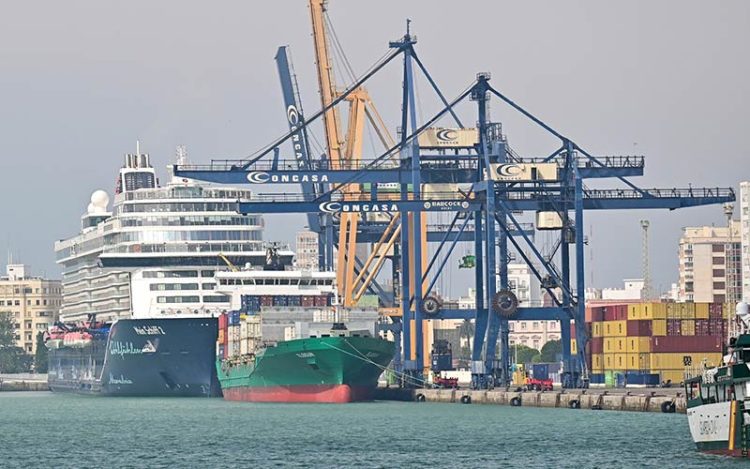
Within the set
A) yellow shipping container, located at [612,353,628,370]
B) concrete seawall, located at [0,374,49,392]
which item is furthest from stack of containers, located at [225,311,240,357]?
concrete seawall, located at [0,374,49,392]

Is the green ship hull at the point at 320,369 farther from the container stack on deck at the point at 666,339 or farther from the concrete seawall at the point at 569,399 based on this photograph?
the container stack on deck at the point at 666,339

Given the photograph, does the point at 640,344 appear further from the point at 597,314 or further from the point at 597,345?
the point at 597,314

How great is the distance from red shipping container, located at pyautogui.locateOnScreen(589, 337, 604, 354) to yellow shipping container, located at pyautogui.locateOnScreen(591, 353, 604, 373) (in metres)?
0.22

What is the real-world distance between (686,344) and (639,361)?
2.56 metres

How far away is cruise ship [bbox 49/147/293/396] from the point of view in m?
108

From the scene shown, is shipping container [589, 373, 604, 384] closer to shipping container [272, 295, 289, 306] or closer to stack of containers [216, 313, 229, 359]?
shipping container [272, 295, 289, 306]

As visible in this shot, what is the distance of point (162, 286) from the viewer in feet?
364

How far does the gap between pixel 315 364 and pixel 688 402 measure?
4004cm

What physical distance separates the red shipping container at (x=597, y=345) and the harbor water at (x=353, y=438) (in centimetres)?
1176

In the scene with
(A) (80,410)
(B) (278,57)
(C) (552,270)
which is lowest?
(A) (80,410)

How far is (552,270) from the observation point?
93.8 m

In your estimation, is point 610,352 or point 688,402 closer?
point 688,402

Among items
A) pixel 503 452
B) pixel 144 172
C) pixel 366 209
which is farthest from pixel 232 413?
pixel 144 172

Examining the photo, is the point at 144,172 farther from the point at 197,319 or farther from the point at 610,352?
the point at 610,352
